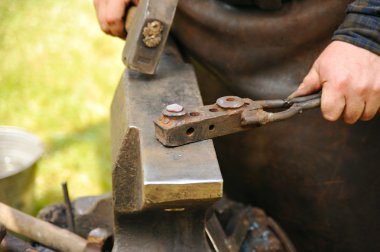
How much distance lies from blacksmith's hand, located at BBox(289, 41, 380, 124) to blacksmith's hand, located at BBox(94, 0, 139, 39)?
0.77 m

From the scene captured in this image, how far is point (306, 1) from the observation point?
2111 mm

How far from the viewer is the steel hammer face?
6.23 ft

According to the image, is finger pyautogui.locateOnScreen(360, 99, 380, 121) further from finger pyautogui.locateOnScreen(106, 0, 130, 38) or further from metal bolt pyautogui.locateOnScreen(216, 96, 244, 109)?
finger pyautogui.locateOnScreen(106, 0, 130, 38)

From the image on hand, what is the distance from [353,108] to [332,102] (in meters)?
0.07

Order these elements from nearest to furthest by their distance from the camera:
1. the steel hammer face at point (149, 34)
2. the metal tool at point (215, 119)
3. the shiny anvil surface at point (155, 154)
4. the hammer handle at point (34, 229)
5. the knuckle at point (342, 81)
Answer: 1. the shiny anvil surface at point (155, 154)
2. the metal tool at point (215, 119)
3. the knuckle at point (342, 81)
4. the steel hammer face at point (149, 34)
5. the hammer handle at point (34, 229)

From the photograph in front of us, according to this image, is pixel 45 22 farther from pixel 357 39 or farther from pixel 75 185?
pixel 357 39

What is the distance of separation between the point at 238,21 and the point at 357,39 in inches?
20.4

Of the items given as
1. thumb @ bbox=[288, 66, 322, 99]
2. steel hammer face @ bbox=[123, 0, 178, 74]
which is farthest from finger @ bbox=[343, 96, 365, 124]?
steel hammer face @ bbox=[123, 0, 178, 74]

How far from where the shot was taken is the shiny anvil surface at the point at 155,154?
1.50 metres

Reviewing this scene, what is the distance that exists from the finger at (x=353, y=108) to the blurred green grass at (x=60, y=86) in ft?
5.66

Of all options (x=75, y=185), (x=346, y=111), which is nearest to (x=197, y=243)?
(x=346, y=111)

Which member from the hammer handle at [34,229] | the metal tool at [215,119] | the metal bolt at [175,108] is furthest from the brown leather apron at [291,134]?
the hammer handle at [34,229]

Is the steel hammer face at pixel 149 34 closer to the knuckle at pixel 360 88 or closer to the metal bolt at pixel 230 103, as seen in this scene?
the metal bolt at pixel 230 103

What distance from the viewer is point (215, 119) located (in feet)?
5.49
